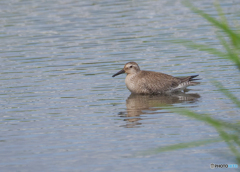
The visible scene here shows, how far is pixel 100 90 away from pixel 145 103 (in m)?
1.78

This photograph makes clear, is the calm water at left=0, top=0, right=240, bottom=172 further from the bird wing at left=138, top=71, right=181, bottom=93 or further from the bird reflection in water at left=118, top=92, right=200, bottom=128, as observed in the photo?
the bird wing at left=138, top=71, right=181, bottom=93

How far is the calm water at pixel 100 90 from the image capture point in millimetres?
8719

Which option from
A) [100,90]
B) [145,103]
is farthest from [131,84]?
[145,103]

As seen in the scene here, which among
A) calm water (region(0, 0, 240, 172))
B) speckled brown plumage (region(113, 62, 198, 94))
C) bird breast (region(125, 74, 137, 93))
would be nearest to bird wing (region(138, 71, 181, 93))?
speckled brown plumage (region(113, 62, 198, 94))

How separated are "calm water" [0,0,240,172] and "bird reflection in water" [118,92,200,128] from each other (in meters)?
0.03

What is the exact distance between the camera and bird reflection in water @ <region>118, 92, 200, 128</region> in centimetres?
1161

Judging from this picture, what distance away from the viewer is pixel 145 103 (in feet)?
43.7

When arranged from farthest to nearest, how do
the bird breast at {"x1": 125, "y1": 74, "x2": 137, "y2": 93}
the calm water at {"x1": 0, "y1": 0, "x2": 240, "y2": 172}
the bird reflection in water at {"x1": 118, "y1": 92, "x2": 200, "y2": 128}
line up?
the bird breast at {"x1": 125, "y1": 74, "x2": 137, "y2": 93}
the bird reflection in water at {"x1": 118, "y1": 92, "x2": 200, "y2": 128}
the calm water at {"x1": 0, "y1": 0, "x2": 240, "y2": 172}

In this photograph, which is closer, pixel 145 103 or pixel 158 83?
pixel 145 103

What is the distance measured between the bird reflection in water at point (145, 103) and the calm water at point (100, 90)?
0.08ft

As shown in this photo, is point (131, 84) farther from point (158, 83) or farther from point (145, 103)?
point (145, 103)

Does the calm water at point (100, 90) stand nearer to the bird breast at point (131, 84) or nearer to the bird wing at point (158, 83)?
the bird breast at point (131, 84)

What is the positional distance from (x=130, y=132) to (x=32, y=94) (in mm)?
5019

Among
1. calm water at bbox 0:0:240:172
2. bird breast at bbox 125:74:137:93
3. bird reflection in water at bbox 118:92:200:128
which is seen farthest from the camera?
bird breast at bbox 125:74:137:93
